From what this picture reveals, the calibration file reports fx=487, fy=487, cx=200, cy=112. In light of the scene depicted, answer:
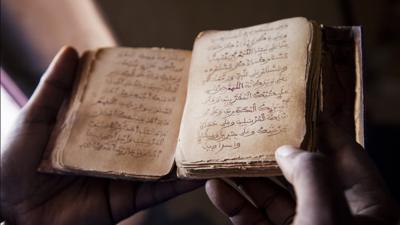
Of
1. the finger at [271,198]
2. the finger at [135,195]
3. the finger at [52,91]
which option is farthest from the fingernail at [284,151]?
the finger at [52,91]

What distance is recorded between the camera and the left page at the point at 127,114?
0.74 metres

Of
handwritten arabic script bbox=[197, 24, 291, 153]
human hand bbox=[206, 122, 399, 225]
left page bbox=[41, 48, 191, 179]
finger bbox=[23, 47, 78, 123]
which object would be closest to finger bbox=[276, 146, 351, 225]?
human hand bbox=[206, 122, 399, 225]

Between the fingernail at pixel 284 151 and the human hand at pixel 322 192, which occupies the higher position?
the fingernail at pixel 284 151

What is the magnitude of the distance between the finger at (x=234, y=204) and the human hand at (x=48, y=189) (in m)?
0.09

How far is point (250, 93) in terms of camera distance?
68 centimetres

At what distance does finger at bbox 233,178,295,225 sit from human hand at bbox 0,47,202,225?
5.1 inches

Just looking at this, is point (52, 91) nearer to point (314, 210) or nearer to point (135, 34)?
point (135, 34)

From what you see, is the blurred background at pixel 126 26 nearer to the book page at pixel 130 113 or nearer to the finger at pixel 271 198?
the book page at pixel 130 113

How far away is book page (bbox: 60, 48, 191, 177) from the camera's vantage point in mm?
739

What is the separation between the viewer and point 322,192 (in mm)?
502

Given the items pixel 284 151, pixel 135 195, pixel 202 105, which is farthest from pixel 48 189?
pixel 284 151

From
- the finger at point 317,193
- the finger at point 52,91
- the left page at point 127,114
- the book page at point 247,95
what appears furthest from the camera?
the finger at point 52,91

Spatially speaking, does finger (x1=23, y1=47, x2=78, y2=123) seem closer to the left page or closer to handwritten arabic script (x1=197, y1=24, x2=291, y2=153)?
the left page

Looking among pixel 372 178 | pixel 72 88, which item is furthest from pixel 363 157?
pixel 72 88
